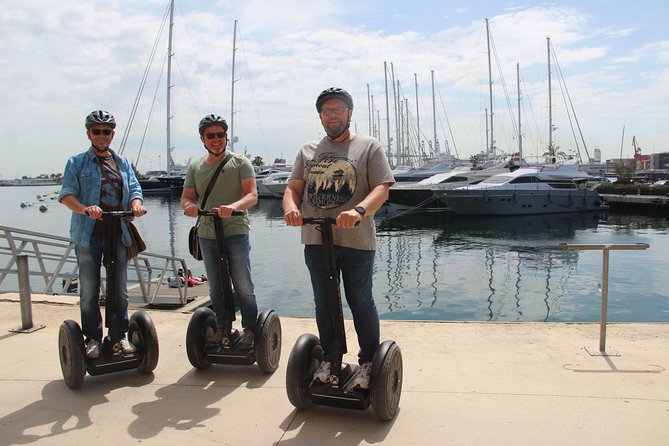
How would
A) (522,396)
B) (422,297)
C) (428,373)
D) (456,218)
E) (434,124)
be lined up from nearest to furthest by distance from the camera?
1. (522,396)
2. (428,373)
3. (422,297)
4. (456,218)
5. (434,124)

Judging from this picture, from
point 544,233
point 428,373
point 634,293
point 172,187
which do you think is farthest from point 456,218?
point 172,187

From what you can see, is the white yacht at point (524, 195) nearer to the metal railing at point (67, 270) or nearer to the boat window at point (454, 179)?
the boat window at point (454, 179)

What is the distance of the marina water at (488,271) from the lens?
39.8 ft

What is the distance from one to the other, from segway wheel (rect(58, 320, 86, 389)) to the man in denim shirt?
135 millimetres

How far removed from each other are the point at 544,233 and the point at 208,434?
28734 millimetres

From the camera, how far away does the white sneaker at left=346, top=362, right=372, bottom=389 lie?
126 inches

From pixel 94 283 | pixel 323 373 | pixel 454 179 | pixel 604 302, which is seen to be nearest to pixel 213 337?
pixel 94 283

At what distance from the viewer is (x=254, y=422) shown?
10.7 ft

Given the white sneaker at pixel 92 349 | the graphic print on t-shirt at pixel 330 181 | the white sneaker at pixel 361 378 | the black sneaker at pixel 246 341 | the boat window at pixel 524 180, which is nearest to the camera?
the white sneaker at pixel 361 378

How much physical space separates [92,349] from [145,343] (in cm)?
36

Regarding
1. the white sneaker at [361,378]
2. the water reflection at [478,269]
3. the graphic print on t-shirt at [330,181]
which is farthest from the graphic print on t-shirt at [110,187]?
the water reflection at [478,269]

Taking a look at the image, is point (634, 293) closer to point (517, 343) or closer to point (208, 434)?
point (517, 343)

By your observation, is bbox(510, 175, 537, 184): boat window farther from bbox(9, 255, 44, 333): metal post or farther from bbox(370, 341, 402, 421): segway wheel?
bbox(370, 341, 402, 421): segway wheel

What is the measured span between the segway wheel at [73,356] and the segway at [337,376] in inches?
60.5
